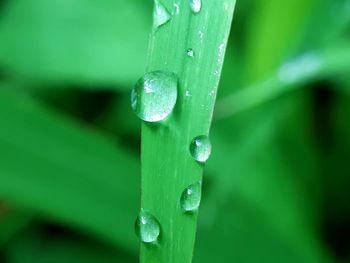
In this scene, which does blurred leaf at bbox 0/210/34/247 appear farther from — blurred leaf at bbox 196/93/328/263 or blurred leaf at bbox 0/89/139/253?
blurred leaf at bbox 196/93/328/263

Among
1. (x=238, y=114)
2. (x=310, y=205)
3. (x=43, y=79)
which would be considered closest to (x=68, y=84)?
(x=43, y=79)

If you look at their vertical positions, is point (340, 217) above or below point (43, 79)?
below

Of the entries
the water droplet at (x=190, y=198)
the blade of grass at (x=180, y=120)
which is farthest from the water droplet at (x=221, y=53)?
the water droplet at (x=190, y=198)

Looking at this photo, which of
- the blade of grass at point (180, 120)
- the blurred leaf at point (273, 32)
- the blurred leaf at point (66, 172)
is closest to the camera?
the blade of grass at point (180, 120)

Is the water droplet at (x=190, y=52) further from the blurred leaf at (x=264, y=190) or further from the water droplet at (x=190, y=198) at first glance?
Answer: the blurred leaf at (x=264, y=190)

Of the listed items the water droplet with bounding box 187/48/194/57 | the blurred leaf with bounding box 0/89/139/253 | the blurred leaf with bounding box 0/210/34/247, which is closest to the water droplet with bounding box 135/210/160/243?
the water droplet with bounding box 187/48/194/57

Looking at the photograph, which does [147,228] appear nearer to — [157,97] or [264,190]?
[157,97]

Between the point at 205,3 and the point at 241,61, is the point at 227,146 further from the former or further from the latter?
the point at 205,3
